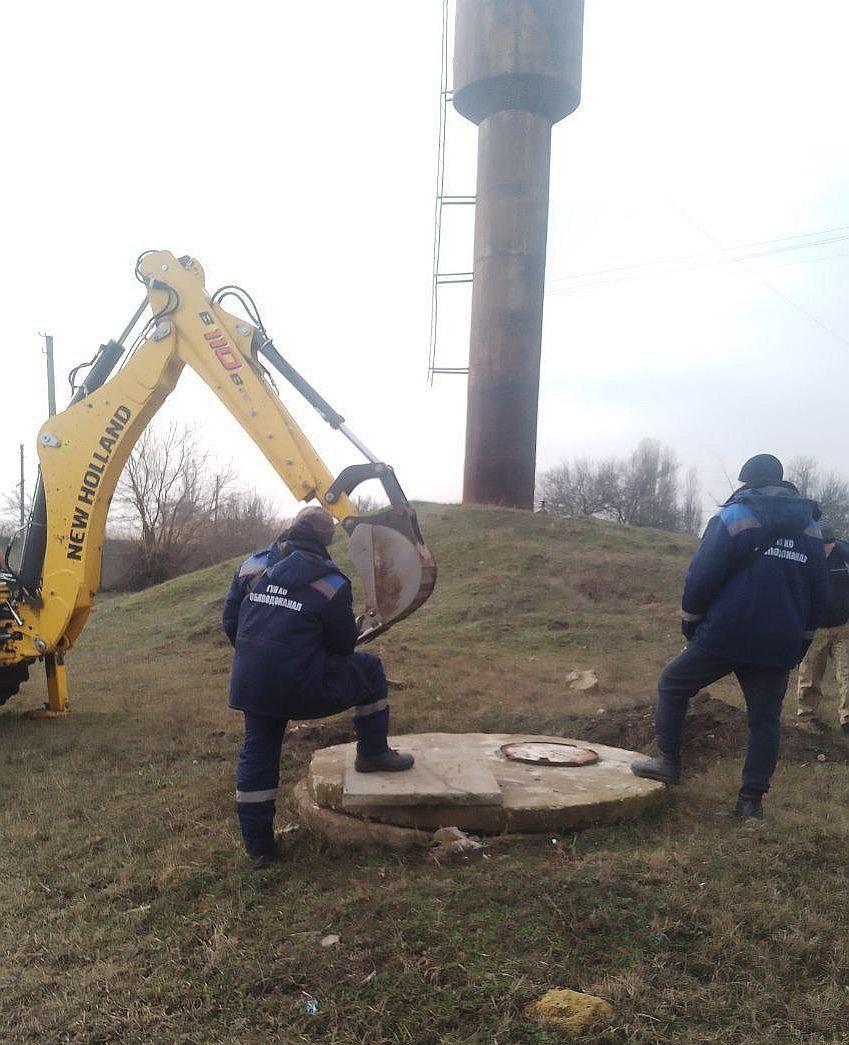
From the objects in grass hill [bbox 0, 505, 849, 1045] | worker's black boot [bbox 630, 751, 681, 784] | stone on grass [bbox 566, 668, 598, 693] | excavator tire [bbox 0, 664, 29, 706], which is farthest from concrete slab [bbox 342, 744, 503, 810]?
excavator tire [bbox 0, 664, 29, 706]

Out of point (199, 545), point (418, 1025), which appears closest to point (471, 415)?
point (418, 1025)

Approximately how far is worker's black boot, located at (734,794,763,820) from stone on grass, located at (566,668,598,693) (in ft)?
14.3

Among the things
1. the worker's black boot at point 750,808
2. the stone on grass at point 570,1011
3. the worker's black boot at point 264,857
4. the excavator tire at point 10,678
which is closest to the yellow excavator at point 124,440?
the excavator tire at point 10,678

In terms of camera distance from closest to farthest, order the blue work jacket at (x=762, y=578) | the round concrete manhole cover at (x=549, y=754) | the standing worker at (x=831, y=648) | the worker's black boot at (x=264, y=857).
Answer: the worker's black boot at (x=264, y=857) → the blue work jacket at (x=762, y=578) → the round concrete manhole cover at (x=549, y=754) → the standing worker at (x=831, y=648)

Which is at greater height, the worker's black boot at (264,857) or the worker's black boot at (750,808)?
the worker's black boot at (750,808)

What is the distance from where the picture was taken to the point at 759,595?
4.15 metres

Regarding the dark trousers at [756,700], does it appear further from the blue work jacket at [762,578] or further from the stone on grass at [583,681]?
the stone on grass at [583,681]

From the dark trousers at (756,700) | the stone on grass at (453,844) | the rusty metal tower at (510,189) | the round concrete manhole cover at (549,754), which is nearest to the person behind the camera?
the stone on grass at (453,844)

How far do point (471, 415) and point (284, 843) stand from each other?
17.2 meters

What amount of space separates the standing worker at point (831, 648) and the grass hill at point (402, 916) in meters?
0.70

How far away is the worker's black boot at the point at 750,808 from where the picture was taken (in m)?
4.26

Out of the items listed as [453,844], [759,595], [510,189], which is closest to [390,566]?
[453,844]

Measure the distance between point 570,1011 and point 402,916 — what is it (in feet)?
2.83

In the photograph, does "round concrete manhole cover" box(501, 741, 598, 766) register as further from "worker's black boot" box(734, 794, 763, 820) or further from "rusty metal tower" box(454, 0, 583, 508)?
"rusty metal tower" box(454, 0, 583, 508)
